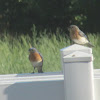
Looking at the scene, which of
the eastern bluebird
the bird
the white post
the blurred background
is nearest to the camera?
the white post

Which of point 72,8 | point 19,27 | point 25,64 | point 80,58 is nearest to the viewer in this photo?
point 80,58

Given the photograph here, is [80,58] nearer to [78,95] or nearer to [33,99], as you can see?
[78,95]

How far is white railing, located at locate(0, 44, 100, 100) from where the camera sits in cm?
170

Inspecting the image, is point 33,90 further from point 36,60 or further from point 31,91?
point 36,60

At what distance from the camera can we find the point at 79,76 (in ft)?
5.56

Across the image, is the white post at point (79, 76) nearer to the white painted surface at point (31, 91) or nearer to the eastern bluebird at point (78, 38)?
the white painted surface at point (31, 91)

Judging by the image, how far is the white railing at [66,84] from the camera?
1.70 meters

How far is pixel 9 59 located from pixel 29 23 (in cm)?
1134

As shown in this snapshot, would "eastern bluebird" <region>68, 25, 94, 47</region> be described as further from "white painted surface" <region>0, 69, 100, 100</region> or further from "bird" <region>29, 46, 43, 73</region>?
"white painted surface" <region>0, 69, 100, 100</region>

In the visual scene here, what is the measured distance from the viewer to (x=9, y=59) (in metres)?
6.25

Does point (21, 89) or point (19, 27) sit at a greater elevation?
point (19, 27)

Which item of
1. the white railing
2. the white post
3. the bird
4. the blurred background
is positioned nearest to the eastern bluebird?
the bird

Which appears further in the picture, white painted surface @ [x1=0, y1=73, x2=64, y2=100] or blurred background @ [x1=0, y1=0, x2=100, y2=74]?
blurred background @ [x1=0, y1=0, x2=100, y2=74]

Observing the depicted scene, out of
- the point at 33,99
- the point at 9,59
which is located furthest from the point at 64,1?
the point at 33,99
